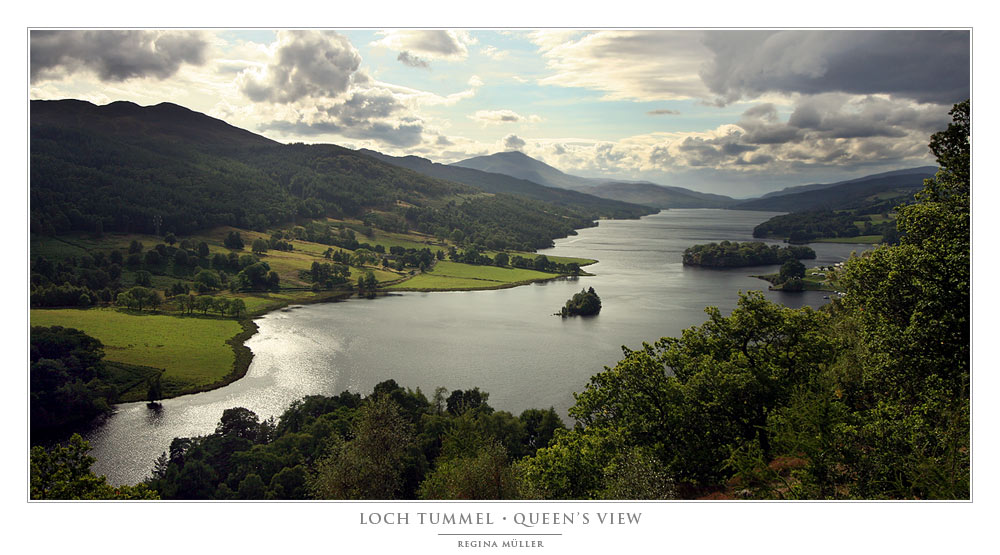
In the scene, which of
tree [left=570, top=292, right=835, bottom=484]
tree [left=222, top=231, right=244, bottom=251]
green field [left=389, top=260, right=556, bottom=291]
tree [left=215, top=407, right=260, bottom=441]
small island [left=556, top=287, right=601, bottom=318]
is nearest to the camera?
tree [left=570, top=292, right=835, bottom=484]

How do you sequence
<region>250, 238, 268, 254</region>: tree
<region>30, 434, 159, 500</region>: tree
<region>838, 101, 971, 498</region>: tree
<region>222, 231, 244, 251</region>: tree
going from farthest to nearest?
<region>250, 238, 268, 254</region>: tree → <region>222, 231, 244, 251</region>: tree → <region>30, 434, 159, 500</region>: tree → <region>838, 101, 971, 498</region>: tree

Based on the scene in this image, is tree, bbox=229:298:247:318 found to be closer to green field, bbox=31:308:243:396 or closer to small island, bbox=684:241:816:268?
green field, bbox=31:308:243:396

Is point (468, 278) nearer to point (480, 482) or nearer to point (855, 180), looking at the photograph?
point (855, 180)

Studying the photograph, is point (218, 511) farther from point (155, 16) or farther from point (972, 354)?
point (972, 354)

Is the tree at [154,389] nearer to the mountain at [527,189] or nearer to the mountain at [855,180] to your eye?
the mountain at [527,189]

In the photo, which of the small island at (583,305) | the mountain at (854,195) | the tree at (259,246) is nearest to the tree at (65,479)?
the small island at (583,305)

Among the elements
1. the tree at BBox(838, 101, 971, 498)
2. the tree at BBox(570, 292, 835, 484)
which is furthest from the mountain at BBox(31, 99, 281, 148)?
the tree at BBox(838, 101, 971, 498)
